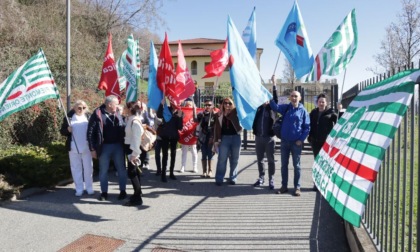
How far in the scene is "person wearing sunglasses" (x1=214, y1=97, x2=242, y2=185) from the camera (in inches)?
320

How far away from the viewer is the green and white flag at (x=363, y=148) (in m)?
2.31

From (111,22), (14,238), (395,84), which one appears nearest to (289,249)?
(395,84)

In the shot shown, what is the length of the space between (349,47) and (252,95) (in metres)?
2.21

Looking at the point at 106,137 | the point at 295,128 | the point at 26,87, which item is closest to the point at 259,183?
the point at 295,128

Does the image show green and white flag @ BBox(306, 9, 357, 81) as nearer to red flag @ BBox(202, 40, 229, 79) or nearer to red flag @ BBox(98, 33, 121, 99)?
red flag @ BBox(202, 40, 229, 79)

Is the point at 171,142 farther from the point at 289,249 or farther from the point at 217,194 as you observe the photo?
the point at 289,249

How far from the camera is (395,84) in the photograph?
2592 mm

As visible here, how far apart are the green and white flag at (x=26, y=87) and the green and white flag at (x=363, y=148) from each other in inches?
215

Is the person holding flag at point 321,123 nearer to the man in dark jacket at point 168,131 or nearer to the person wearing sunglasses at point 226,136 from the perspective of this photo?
the person wearing sunglasses at point 226,136

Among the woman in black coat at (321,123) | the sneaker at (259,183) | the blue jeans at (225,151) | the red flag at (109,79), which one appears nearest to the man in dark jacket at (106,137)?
the blue jeans at (225,151)

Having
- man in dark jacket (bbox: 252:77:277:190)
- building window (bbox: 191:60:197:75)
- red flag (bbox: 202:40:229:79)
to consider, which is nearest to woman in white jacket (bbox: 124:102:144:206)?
red flag (bbox: 202:40:229:79)

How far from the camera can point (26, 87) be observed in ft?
21.8

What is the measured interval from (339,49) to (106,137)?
15.3 ft

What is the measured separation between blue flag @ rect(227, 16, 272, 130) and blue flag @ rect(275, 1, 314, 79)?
4.02 ft
